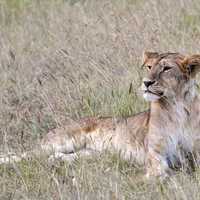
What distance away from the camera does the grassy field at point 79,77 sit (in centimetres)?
581

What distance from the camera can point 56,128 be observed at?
730cm

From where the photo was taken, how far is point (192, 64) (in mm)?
6523

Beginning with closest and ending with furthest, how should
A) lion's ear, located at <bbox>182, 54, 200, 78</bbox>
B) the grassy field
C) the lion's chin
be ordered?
the grassy field < the lion's chin < lion's ear, located at <bbox>182, 54, 200, 78</bbox>

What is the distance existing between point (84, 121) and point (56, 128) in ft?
0.73

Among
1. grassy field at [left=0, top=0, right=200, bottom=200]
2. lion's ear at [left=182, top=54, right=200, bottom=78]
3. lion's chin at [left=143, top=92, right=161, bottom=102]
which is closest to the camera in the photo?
grassy field at [left=0, top=0, right=200, bottom=200]

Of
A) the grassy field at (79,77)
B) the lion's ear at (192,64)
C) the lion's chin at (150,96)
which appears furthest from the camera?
the lion's ear at (192,64)

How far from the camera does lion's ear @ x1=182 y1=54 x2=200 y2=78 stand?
6516 millimetres

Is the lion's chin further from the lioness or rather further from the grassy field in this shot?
the grassy field

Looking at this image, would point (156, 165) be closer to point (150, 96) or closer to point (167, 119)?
point (167, 119)

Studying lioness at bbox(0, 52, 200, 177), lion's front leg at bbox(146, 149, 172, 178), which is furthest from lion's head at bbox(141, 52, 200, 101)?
lion's front leg at bbox(146, 149, 172, 178)

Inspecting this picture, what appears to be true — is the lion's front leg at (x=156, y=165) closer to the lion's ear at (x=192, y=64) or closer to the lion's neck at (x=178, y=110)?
the lion's neck at (x=178, y=110)

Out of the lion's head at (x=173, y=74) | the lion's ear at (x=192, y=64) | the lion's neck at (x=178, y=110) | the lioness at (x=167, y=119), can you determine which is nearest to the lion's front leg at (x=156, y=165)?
the lioness at (x=167, y=119)

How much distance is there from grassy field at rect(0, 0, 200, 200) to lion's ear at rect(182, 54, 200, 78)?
1.85 feet

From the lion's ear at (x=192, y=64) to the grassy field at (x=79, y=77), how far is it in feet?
1.85
